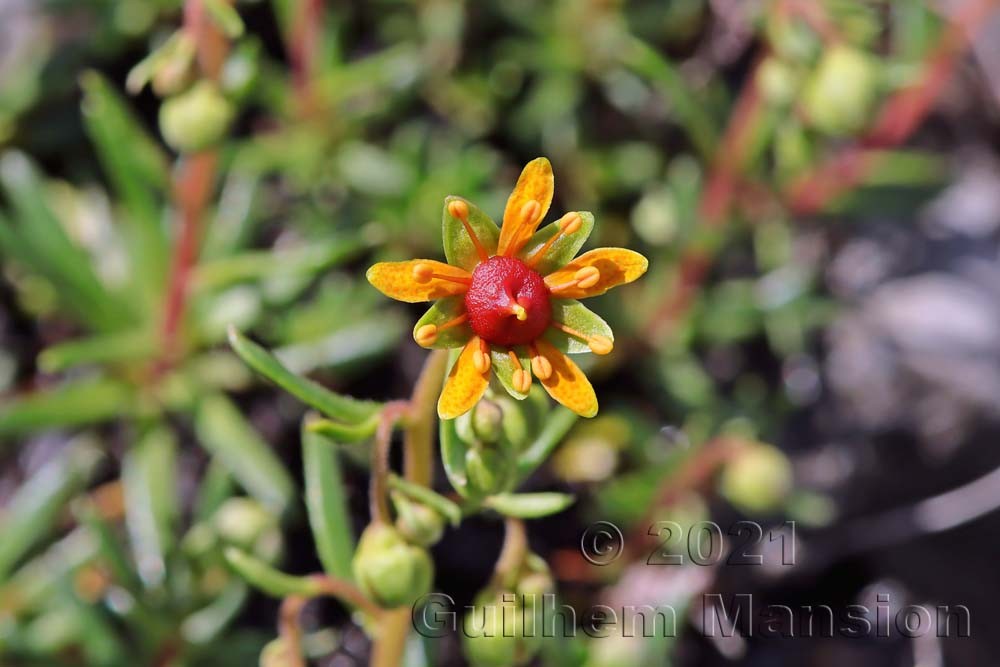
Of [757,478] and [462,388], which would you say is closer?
[462,388]

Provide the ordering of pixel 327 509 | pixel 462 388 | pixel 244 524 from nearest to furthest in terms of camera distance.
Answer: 1. pixel 462 388
2. pixel 327 509
3. pixel 244 524

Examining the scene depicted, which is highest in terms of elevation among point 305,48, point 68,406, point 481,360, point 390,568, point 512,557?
point 305,48

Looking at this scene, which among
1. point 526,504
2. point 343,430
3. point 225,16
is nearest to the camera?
point 343,430

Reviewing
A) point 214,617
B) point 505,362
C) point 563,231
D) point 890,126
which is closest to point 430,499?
point 505,362

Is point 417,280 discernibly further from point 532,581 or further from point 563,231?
point 532,581

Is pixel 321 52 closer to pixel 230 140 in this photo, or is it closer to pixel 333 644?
pixel 230 140

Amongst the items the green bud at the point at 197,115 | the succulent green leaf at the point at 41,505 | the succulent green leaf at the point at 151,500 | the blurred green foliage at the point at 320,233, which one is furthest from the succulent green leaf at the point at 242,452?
the green bud at the point at 197,115

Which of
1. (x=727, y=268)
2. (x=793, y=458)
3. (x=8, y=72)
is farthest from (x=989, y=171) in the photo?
(x=8, y=72)

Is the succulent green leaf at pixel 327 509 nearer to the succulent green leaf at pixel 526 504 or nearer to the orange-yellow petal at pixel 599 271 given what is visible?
the succulent green leaf at pixel 526 504
